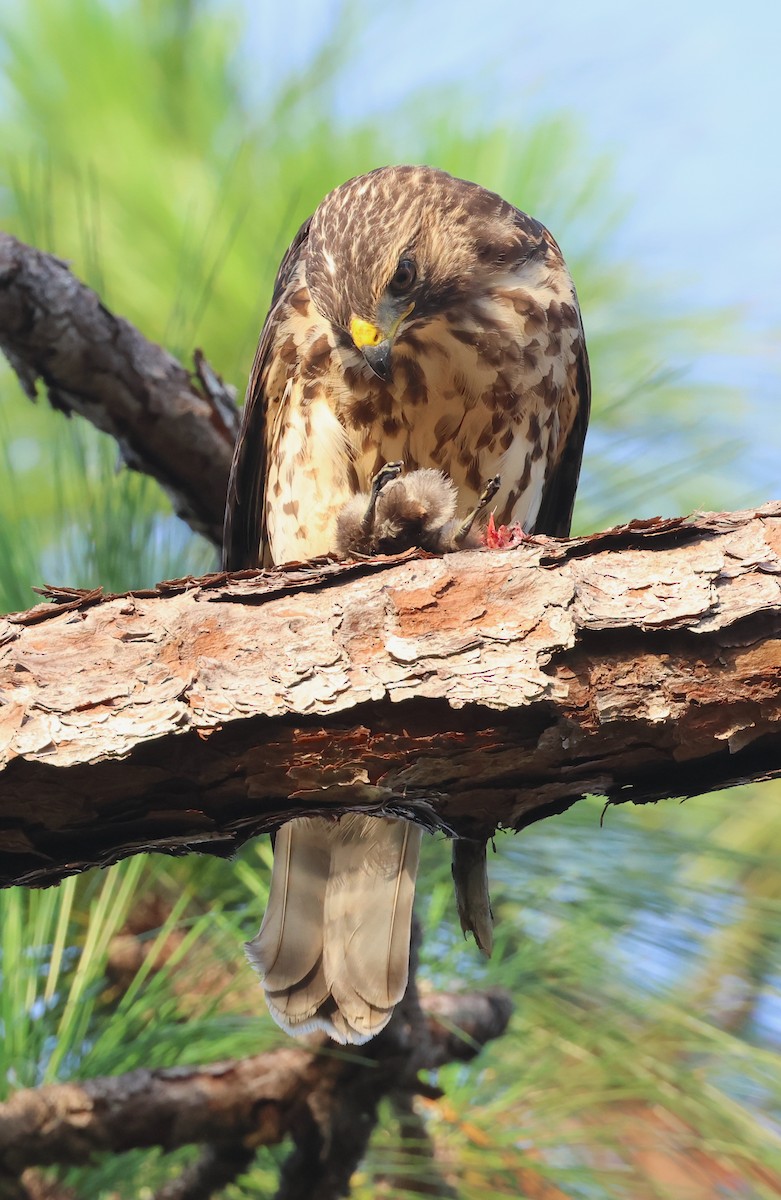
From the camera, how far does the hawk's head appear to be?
8.55 feet

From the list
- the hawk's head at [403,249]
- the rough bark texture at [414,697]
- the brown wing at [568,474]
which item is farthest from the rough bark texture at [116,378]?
the rough bark texture at [414,697]

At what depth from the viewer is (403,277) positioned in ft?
8.83

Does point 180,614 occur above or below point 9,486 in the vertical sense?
below

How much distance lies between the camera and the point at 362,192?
2861mm

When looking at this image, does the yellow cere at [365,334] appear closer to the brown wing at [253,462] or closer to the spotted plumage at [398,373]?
the spotted plumage at [398,373]

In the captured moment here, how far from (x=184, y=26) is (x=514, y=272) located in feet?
5.17

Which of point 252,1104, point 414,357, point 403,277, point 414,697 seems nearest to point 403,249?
point 403,277

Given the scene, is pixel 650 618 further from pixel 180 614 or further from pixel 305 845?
pixel 305 845

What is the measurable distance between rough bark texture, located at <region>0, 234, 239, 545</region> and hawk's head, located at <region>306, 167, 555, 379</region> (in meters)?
0.43

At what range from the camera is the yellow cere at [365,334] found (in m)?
2.54

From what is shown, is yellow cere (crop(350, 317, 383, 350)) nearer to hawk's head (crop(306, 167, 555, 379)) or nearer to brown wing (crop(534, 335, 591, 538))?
hawk's head (crop(306, 167, 555, 379))

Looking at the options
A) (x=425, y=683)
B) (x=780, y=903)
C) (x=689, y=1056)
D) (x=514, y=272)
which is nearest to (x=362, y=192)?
(x=514, y=272)

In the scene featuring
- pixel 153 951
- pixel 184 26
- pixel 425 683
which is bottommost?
pixel 153 951

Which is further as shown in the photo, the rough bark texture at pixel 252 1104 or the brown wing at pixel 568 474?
the brown wing at pixel 568 474
